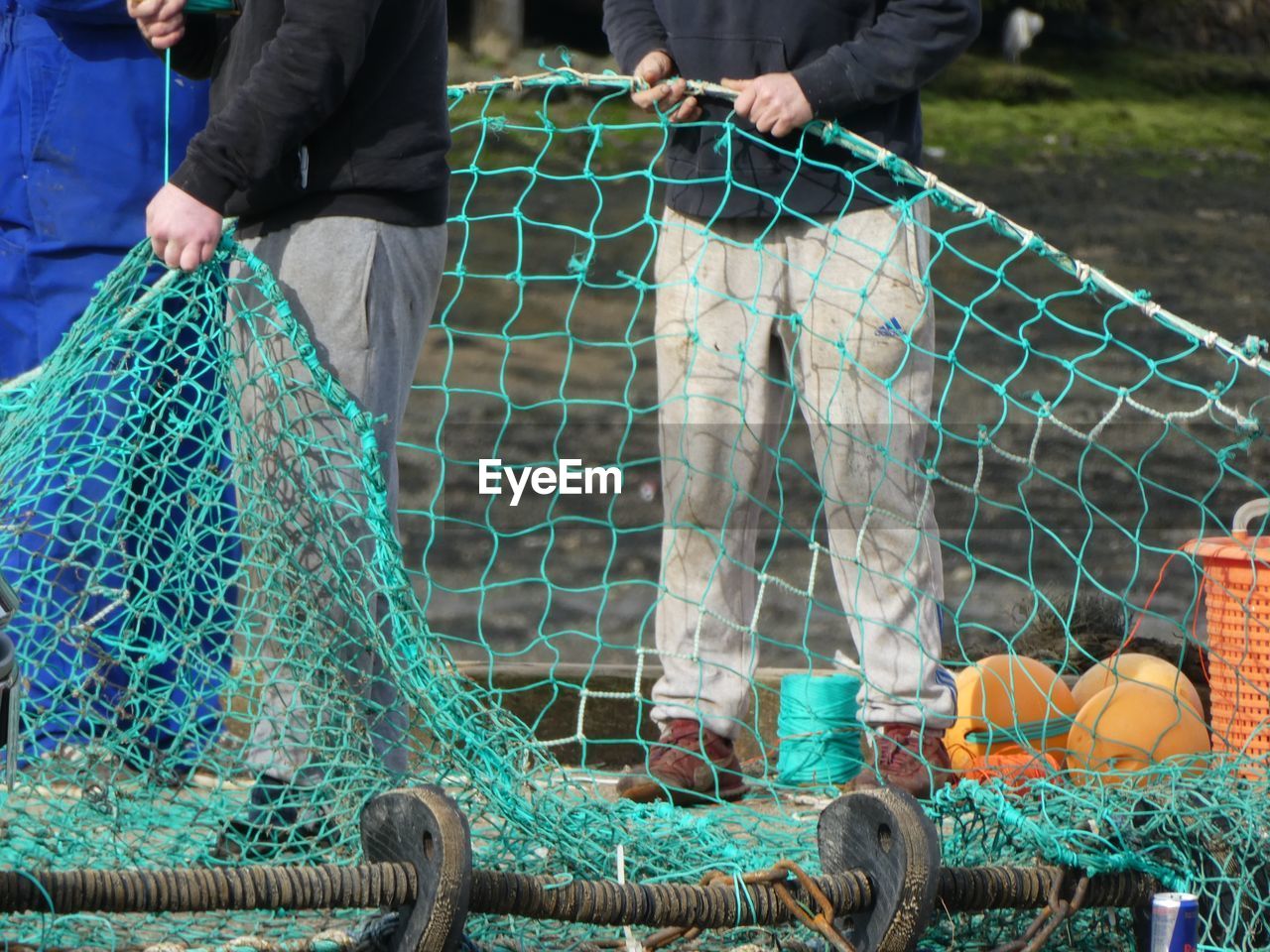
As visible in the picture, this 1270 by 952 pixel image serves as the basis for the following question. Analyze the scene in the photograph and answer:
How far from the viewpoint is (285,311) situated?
10.5 ft

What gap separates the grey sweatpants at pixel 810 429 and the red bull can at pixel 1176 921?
92cm

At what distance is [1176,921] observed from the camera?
290 cm

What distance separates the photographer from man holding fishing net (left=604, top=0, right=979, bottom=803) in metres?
3.82

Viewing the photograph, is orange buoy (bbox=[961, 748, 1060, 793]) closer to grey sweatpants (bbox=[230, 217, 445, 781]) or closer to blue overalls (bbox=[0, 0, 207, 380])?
grey sweatpants (bbox=[230, 217, 445, 781])

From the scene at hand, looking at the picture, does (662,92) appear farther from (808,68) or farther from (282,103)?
(282,103)

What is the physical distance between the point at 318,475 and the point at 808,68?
4.30 ft

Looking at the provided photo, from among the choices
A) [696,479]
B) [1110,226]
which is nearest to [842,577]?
[696,479]

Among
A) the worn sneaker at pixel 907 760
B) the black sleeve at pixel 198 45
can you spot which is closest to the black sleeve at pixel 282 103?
the black sleeve at pixel 198 45

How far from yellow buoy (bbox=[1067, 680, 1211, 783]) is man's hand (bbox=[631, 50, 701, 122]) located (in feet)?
4.78

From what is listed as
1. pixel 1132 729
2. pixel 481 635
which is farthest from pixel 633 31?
pixel 1132 729

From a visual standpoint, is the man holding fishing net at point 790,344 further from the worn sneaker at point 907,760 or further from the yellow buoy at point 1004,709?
the yellow buoy at point 1004,709

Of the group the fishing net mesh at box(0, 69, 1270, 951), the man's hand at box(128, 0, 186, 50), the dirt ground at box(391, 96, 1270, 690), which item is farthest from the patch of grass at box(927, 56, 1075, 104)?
the man's hand at box(128, 0, 186, 50)

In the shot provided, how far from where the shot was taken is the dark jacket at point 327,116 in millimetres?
3244

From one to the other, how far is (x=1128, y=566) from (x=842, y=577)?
4841mm
